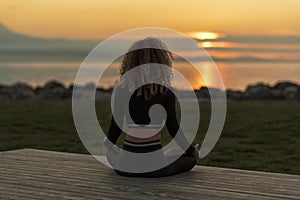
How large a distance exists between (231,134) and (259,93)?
50.5 ft

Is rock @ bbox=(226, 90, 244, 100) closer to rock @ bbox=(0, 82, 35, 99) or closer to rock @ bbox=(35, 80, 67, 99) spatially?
rock @ bbox=(35, 80, 67, 99)

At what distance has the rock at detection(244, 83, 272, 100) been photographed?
27.1 metres

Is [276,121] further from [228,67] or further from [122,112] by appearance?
[228,67]

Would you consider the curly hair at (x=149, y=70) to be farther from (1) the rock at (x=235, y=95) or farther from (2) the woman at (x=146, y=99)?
(1) the rock at (x=235, y=95)

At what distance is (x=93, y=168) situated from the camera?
6.22 metres

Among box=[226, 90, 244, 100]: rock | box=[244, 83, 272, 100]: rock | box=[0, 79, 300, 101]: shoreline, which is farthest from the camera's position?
box=[226, 90, 244, 100]: rock

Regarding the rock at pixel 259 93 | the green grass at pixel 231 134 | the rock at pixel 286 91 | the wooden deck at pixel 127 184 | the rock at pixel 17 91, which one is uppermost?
the wooden deck at pixel 127 184

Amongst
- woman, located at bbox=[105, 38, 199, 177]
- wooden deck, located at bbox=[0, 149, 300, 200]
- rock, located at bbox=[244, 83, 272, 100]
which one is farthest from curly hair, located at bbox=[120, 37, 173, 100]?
→ rock, located at bbox=[244, 83, 272, 100]

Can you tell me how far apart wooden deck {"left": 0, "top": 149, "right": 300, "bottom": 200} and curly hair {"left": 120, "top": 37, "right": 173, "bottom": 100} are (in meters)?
0.91

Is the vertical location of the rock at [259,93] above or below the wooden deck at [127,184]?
below

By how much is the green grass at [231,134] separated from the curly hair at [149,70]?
3797mm

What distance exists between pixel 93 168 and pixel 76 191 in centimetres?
115

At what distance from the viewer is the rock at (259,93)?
89.0 feet

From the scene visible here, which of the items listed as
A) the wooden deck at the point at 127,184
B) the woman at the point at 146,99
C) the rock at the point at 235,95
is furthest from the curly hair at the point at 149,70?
the rock at the point at 235,95
